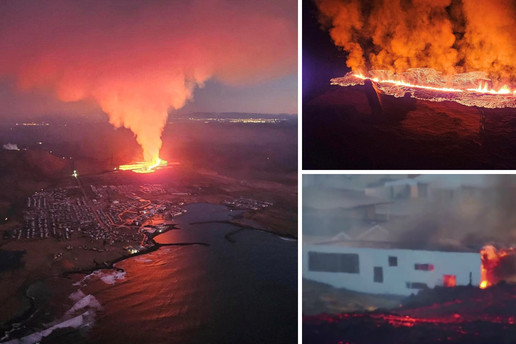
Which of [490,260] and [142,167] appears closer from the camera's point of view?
[490,260]

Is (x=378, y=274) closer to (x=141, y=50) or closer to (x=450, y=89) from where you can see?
(x=450, y=89)

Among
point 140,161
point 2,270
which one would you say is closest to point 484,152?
point 140,161

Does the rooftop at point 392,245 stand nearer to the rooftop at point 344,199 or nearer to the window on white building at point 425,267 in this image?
the window on white building at point 425,267

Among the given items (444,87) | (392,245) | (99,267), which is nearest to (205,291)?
(99,267)

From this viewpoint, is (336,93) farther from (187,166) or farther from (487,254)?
(487,254)

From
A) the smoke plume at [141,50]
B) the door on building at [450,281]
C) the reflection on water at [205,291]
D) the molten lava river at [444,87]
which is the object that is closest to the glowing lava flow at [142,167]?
the smoke plume at [141,50]

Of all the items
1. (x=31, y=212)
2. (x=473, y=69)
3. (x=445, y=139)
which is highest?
(x=473, y=69)
